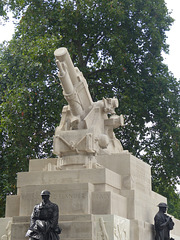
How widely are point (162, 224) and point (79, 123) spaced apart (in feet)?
12.6

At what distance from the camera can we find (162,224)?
18766mm

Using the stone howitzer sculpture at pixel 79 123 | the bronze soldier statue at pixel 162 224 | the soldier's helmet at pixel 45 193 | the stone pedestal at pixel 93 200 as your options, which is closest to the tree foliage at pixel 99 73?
the stone howitzer sculpture at pixel 79 123

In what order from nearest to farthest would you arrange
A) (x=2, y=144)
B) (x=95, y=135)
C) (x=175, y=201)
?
1. (x=95, y=135)
2. (x=2, y=144)
3. (x=175, y=201)

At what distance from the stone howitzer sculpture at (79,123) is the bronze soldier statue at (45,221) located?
2719 mm

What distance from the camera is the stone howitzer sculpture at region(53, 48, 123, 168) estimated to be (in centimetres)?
1872

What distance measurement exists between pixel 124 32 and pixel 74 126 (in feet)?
43.7

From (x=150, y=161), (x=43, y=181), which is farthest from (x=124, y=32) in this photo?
(x=43, y=181)

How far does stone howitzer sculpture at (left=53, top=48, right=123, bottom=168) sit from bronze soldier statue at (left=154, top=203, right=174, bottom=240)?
8.09 feet

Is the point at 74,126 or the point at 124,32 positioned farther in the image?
the point at 124,32

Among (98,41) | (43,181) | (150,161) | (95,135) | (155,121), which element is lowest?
(43,181)

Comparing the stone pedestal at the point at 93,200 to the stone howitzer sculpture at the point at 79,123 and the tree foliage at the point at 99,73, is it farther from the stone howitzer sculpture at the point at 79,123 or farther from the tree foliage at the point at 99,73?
the tree foliage at the point at 99,73

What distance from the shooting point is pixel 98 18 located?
103 feet

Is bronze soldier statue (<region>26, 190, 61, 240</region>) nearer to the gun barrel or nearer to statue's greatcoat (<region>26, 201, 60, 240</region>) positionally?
statue's greatcoat (<region>26, 201, 60, 240</region>)

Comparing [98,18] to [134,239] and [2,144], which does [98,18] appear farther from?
[134,239]
